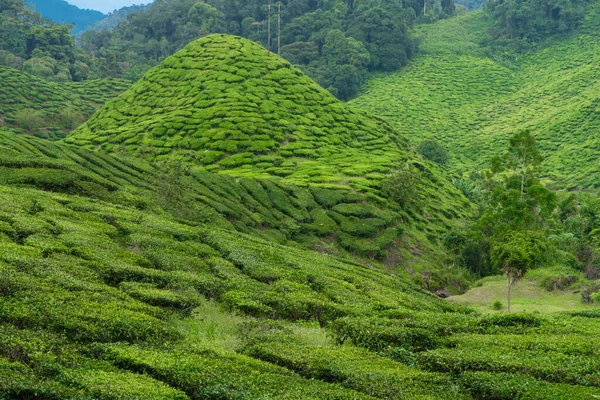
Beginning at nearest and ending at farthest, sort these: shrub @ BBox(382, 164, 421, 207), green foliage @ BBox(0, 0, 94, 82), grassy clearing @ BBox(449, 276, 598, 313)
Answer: grassy clearing @ BBox(449, 276, 598, 313) < shrub @ BBox(382, 164, 421, 207) < green foliage @ BBox(0, 0, 94, 82)

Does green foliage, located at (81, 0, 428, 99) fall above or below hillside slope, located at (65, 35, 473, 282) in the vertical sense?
above

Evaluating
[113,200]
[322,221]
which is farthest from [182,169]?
[322,221]

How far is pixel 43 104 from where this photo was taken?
97.2m

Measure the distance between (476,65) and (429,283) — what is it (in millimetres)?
103254

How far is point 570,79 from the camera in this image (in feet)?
383

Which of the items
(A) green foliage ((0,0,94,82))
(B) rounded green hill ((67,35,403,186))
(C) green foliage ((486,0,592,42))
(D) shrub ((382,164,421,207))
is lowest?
(D) shrub ((382,164,421,207))

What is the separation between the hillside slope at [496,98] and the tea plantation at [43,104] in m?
54.8

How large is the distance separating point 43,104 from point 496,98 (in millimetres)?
89170

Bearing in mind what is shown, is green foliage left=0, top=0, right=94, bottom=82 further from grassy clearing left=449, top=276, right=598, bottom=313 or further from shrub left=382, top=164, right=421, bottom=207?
grassy clearing left=449, top=276, right=598, bottom=313

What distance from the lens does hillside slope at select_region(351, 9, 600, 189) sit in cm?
9494

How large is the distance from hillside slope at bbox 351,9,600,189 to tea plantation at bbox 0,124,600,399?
67.5m

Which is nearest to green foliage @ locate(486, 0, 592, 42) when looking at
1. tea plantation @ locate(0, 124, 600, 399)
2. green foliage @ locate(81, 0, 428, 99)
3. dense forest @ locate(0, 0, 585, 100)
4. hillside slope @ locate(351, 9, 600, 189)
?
dense forest @ locate(0, 0, 585, 100)

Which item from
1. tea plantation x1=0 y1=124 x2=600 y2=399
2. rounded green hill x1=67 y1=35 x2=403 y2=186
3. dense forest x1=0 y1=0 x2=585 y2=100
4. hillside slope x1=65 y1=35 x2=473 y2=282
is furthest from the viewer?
dense forest x1=0 y1=0 x2=585 y2=100

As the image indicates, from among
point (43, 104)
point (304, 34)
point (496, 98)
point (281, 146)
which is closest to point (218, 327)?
point (281, 146)
